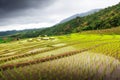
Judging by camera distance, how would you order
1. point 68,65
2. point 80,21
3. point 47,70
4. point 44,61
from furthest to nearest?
point 80,21
point 44,61
point 68,65
point 47,70

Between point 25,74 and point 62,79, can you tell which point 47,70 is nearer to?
point 25,74

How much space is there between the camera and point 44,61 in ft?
33.8

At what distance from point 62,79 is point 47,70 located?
1.51m

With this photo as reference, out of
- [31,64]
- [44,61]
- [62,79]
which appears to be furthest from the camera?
[44,61]

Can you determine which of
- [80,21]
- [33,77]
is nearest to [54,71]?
[33,77]

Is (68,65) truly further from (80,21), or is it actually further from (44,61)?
(80,21)

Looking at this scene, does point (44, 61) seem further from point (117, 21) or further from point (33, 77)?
point (117, 21)

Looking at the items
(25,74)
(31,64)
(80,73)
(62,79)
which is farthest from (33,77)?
(31,64)

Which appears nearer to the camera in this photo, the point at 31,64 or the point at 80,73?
the point at 80,73

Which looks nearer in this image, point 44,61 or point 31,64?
point 31,64

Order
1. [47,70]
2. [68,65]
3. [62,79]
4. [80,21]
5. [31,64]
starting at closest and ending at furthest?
1. [62,79]
2. [47,70]
3. [68,65]
4. [31,64]
5. [80,21]

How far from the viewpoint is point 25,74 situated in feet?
25.5

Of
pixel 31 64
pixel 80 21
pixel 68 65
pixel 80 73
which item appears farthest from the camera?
pixel 80 21

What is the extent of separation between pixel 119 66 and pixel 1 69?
213 inches
